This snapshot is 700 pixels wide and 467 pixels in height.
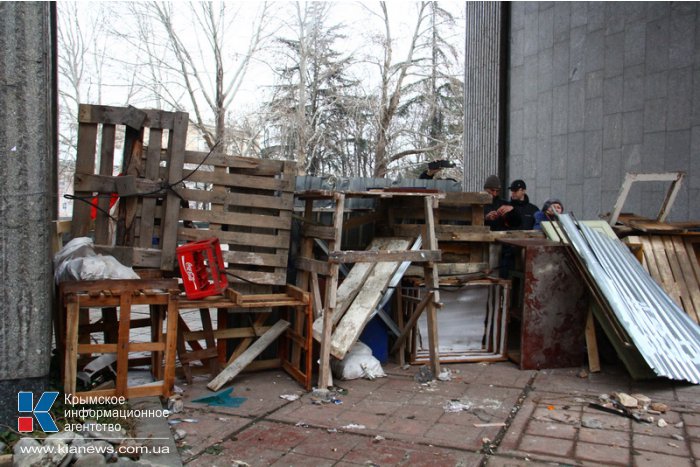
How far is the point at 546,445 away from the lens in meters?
4.36

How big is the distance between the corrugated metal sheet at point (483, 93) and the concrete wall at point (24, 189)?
9496mm

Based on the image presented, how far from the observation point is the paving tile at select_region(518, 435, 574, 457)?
4250 millimetres

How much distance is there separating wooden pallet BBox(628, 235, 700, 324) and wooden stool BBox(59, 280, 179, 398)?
506cm

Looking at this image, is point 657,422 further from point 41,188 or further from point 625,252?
point 41,188

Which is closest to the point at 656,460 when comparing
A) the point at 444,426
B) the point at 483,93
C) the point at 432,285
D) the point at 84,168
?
the point at 444,426

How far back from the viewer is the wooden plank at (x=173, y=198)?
574cm

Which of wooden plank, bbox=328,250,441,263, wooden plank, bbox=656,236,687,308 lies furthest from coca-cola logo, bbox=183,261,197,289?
wooden plank, bbox=656,236,687,308

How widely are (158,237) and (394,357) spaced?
2880mm

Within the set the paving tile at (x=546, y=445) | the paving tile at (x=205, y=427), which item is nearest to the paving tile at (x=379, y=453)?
the paving tile at (x=546, y=445)

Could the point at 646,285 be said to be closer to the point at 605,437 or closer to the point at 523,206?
the point at 523,206

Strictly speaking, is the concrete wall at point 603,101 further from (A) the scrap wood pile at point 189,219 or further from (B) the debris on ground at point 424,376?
(A) the scrap wood pile at point 189,219

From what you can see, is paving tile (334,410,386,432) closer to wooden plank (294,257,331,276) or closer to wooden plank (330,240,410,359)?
wooden plank (330,240,410,359)

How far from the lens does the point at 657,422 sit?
4.79m

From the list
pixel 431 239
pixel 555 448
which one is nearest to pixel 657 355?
pixel 555 448
